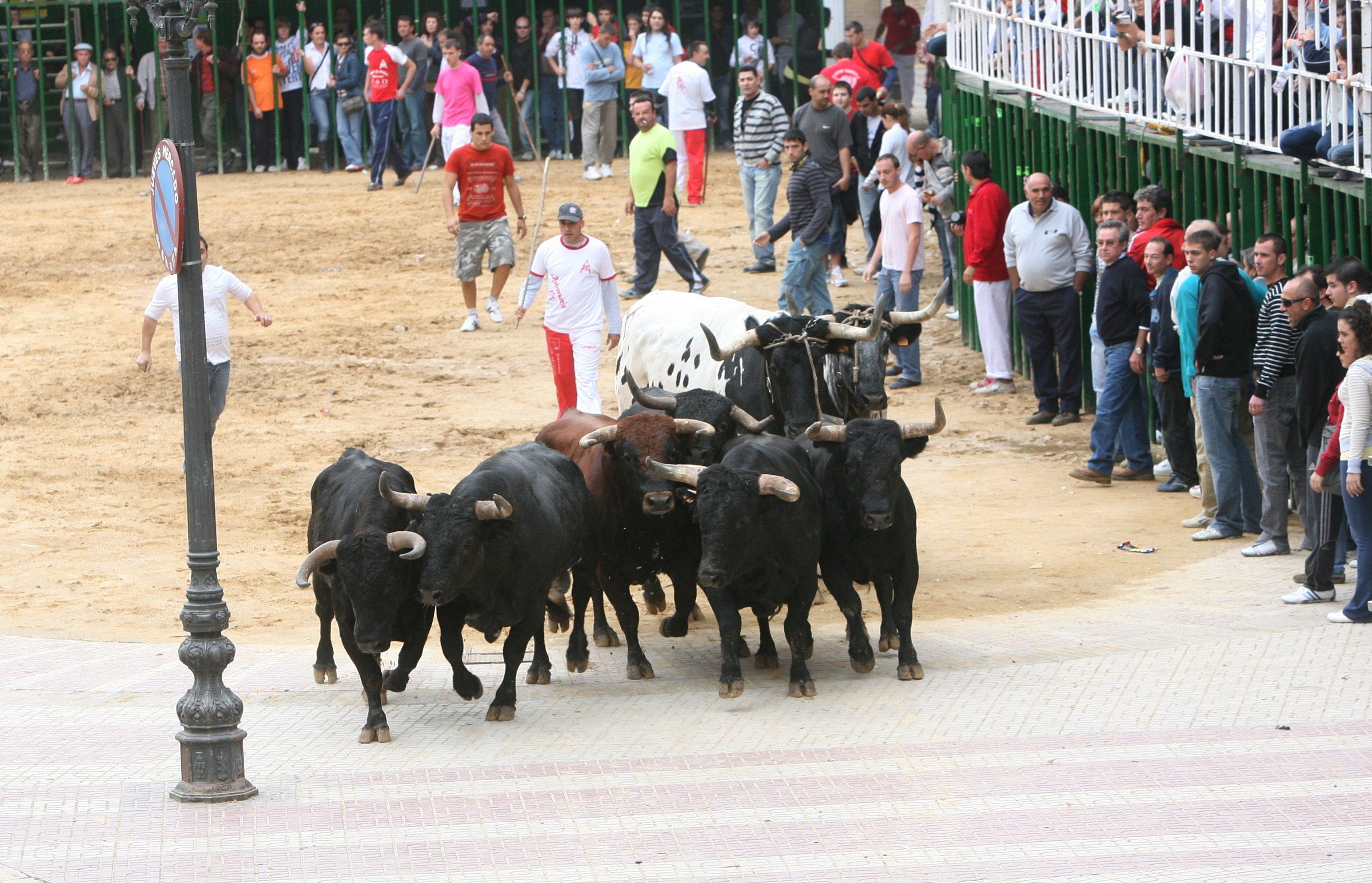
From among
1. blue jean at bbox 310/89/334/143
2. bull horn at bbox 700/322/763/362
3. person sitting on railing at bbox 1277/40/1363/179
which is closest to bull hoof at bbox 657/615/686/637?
bull horn at bbox 700/322/763/362

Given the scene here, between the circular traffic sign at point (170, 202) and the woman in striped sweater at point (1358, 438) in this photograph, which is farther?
the woman in striped sweater at point (1358, 438)

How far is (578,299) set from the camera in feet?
45.2

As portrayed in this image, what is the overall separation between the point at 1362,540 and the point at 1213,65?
544 cm

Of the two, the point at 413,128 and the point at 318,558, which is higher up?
the point at 413,128

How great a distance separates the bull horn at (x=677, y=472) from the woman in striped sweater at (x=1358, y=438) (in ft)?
11.0

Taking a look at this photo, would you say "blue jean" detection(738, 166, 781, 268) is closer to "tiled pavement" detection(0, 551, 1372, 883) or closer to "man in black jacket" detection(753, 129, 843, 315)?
"man in black jacket" detection(753, 129, 843, 315)

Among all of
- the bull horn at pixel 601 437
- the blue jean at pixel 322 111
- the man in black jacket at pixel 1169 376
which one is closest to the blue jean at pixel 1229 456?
the man in black jacket at pixel 1169 376

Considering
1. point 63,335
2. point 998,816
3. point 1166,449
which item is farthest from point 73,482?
point 998,816

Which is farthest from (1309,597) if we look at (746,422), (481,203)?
(481,203)

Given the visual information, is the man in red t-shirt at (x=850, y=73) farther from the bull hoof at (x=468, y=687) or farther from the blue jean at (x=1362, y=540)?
the bull hoof at (x=468, y=687)

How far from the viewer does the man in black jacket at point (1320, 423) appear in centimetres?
990

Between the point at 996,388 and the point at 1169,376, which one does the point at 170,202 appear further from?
the point at 996,388

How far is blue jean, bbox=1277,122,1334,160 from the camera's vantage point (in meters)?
11.7

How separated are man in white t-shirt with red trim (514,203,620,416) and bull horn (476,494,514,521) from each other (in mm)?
5622
